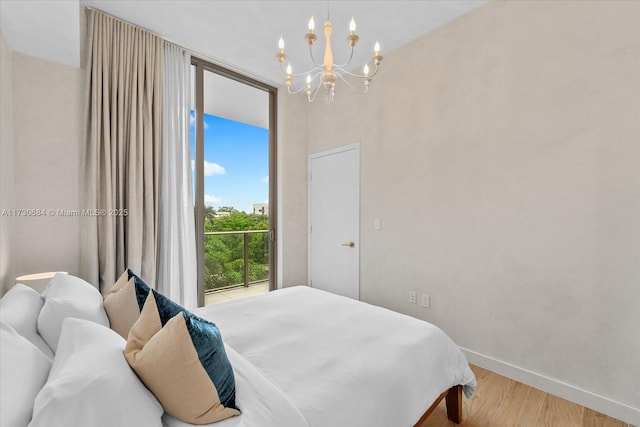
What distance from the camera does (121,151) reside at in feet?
8.38

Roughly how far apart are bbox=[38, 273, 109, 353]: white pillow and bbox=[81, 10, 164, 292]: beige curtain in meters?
1.17

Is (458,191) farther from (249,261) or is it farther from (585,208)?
(249,261)

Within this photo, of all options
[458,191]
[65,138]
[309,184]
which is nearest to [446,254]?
[458,191]

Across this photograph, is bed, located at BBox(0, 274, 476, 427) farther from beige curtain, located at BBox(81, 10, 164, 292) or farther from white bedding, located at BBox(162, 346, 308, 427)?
beige curtain, located at BBox(81, 10, 164, 292)

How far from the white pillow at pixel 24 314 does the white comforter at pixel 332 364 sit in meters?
0.67

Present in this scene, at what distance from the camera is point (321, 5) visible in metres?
2.42

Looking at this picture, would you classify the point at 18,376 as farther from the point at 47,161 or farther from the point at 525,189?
the point at 525,189

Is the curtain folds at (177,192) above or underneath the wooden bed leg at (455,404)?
above

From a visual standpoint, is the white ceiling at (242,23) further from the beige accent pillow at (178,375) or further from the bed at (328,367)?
the beige accent pillow at (178,375)

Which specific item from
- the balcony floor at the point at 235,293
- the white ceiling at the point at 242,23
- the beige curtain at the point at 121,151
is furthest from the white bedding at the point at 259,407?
the balcony floor at the point at 235,293

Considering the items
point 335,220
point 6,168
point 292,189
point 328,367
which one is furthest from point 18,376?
point 292,189

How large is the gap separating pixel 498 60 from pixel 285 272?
3.14 meters

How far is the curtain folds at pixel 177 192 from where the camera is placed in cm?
→ 286

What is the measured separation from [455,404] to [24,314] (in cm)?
223
